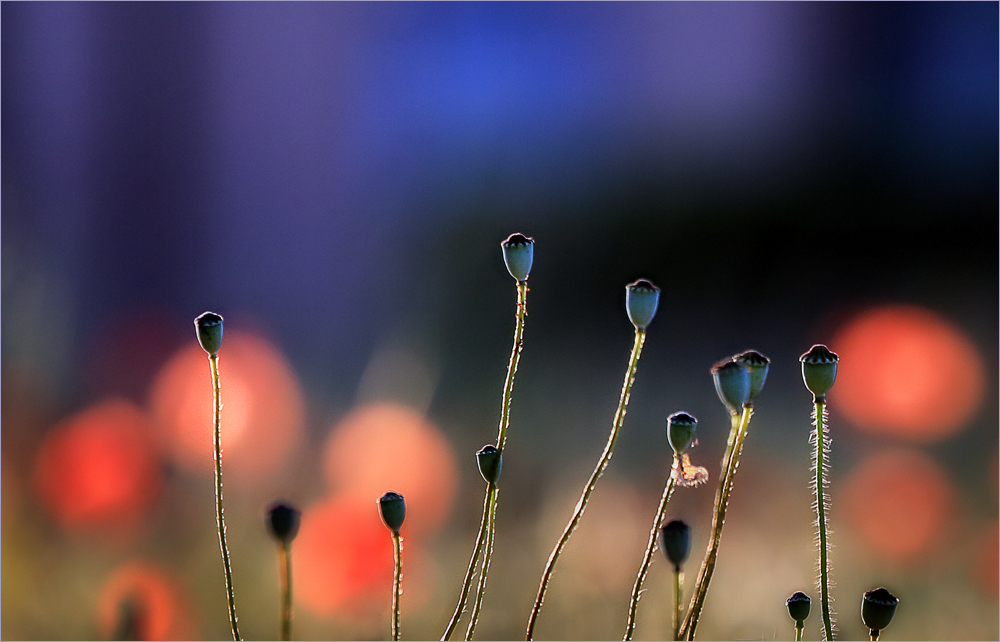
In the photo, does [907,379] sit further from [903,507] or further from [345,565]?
[345,565]

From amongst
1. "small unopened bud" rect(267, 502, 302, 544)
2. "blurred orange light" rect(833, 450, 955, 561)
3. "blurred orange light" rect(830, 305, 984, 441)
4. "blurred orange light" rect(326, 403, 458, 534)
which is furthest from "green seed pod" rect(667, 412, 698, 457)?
"blurred orange light" rect(830, 305, 984, 441)

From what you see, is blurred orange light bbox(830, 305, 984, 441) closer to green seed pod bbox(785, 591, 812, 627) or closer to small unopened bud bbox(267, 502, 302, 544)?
green seed pod bbox(785, 591, 812, 627)

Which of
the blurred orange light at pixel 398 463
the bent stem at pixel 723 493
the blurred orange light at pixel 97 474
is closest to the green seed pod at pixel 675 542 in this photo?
the bent stem at pixel 723 493

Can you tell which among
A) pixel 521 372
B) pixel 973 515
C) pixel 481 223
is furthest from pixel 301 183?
pixel 973 515

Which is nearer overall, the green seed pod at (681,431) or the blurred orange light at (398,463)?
the green seed pod at (681,431)

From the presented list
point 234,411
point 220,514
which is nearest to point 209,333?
point 220,514

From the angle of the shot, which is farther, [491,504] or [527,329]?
[527,329]

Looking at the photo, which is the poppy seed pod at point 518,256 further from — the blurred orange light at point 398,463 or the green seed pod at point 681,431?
the blurred orange light at point 398,463
